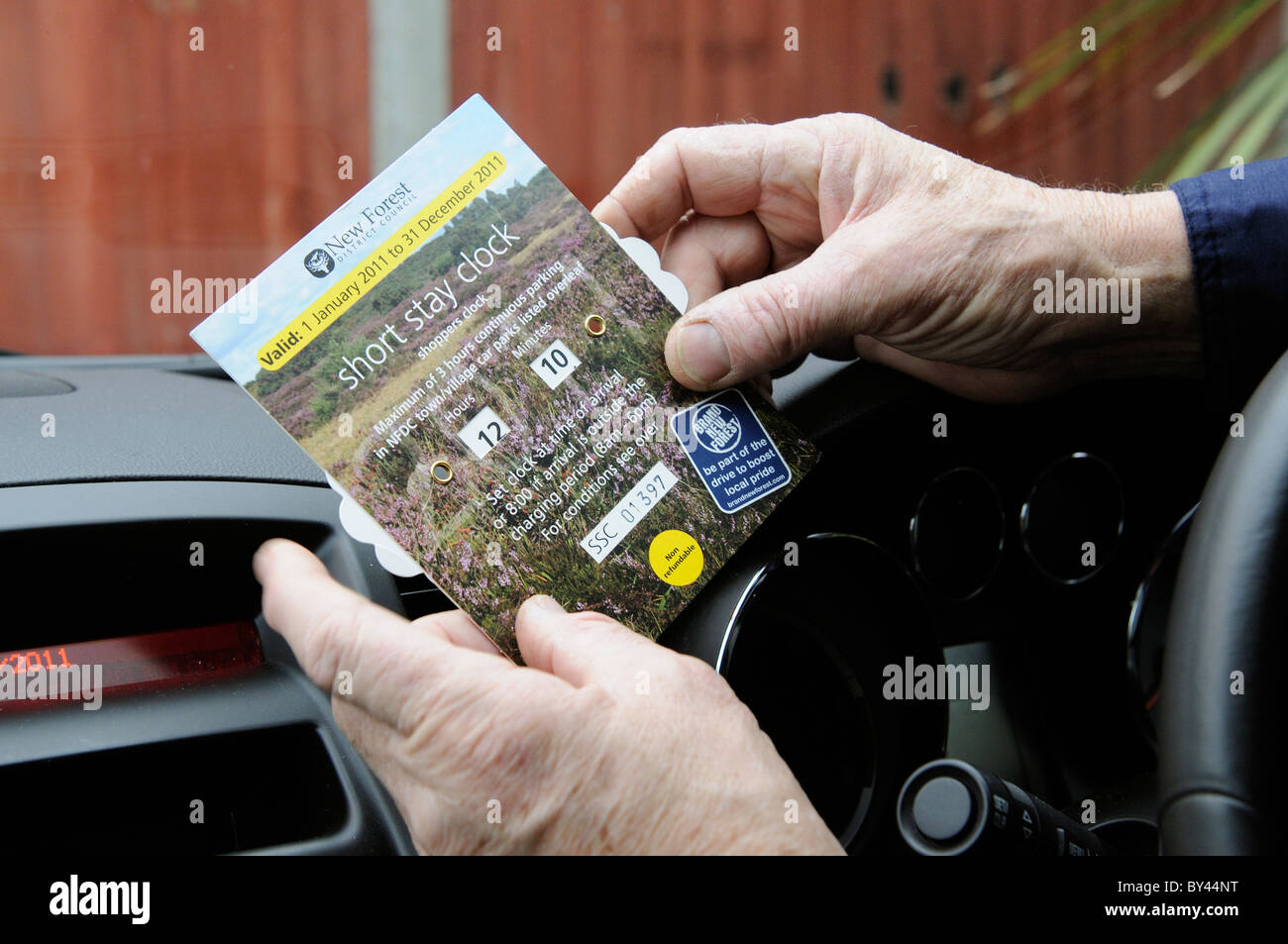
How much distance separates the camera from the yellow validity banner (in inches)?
29.1

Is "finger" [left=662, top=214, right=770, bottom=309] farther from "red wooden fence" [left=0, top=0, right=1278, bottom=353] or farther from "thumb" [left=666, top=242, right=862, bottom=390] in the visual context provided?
"red wooden fence" [left=0, top=0, right=1278, bottom=353]

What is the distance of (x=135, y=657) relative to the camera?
0.78 metres

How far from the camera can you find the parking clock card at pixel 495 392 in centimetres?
74

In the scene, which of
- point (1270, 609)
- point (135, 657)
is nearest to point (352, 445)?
point (135, 657)

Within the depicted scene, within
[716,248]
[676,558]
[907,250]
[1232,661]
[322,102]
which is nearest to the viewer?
[1232,661]

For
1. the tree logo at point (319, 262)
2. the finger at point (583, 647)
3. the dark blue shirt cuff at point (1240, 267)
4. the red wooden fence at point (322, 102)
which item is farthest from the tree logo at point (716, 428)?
the red wooden fence at point (322, 102)

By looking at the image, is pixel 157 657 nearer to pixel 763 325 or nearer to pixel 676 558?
pixel 676 558

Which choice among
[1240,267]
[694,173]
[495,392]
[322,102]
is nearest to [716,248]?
[694,173]

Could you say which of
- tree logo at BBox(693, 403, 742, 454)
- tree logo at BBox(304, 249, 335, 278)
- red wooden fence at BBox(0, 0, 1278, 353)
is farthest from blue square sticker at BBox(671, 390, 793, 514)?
red wooden fence at BBox(0, 0, 1278, 353)

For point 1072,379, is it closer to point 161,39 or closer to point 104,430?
point 104,430

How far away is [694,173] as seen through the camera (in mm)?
1002

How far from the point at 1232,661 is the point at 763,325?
417mm

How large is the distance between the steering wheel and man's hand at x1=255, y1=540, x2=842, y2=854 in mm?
212
